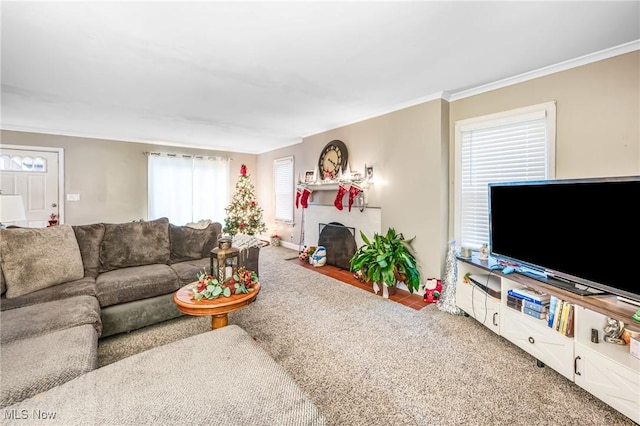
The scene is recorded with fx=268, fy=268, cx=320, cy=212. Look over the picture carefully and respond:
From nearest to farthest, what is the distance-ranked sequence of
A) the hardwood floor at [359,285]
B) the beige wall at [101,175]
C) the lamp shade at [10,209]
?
the lamp shade at [10,209] → the hardwood floor at [359,285] → the beige wall at [101,175]

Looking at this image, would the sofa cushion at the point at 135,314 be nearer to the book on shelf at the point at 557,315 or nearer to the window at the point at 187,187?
the book on shelf at the point at 557,315

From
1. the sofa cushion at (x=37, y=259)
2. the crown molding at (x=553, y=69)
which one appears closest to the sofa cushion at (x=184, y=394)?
the sofa cushion at (x=37, y=259)

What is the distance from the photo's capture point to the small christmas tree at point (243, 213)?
241 inches

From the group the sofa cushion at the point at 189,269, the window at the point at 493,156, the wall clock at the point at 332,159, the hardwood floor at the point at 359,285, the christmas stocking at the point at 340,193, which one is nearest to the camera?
the window at the point at 493,156

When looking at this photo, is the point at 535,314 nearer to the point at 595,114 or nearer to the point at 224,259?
the point at 595,114

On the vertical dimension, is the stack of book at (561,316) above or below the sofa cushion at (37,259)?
below

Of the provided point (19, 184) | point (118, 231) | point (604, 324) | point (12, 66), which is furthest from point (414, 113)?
point (19, 184)

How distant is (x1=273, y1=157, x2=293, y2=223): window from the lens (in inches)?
244

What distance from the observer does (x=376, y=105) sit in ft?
11.9

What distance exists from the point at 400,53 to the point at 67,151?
20.1ft

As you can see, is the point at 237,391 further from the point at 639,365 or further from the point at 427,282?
the point at 427,282

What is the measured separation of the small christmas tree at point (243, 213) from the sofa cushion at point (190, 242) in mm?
2601

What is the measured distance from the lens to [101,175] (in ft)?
17.7

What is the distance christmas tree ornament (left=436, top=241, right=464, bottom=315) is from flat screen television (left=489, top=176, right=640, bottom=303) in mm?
540
